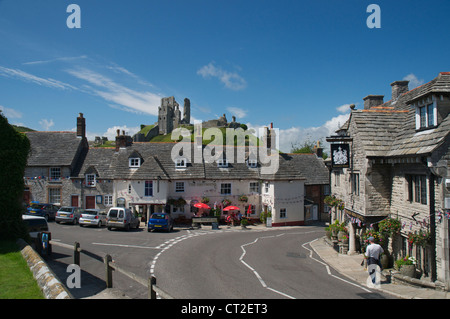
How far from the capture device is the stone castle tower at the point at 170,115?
121312 millimetres

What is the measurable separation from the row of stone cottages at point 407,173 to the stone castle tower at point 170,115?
106 metres

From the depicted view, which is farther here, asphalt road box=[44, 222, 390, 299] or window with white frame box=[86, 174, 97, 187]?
window with white frame box=[86, 174, 97, 187]

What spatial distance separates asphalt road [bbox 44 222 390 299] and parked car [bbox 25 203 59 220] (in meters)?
4.28

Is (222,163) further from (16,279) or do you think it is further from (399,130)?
(16,279)

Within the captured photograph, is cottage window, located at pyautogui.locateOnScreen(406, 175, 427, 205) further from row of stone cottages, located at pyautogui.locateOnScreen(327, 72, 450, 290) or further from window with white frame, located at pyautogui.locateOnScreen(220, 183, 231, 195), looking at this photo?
window with white frame, located at pyautogui.locateOnScreen(220, 183, 231, 195)

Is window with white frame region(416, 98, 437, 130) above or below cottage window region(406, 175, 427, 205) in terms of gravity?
above

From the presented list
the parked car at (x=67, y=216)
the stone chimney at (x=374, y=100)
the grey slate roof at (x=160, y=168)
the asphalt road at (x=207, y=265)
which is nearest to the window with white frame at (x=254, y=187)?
the grey slate roof at (x=160, y=168)

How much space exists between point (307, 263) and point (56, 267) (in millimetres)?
13137

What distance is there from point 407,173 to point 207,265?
11.1 metres

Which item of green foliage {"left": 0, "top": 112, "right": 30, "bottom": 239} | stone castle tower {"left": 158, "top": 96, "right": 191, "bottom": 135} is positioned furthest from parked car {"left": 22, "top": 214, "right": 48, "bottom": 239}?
stone castle tower {"left": 158, "top": 96, "right": 191, "bottom": 135}

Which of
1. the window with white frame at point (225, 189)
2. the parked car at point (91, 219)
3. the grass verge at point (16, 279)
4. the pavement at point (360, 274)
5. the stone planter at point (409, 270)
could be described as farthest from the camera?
the window with white frame at point (225, 189)

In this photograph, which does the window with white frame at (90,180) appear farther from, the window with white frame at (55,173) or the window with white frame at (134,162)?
the window with white frame at (134,162)

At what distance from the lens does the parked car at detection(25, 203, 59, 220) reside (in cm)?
2963

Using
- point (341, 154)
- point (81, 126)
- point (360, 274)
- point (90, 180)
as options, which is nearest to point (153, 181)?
point (90, 180)
